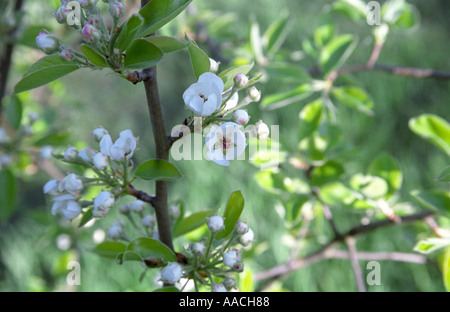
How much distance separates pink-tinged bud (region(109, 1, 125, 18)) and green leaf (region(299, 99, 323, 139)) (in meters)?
0.62

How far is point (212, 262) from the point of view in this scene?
0.67 metres

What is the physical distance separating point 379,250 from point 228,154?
1576mm

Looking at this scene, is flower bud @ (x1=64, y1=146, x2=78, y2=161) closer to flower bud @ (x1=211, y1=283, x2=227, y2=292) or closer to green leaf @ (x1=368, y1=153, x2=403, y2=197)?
flower bud @ (x1=211, y1=283, x2=227, y2=292)

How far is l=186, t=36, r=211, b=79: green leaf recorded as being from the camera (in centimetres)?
56

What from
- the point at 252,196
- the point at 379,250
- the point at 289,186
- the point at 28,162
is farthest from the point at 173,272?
the point at 252,196

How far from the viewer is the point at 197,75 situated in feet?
1.95

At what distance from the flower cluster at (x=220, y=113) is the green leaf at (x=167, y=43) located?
5 centimetres

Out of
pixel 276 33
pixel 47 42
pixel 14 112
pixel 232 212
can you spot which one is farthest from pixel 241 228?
pixel 14 112

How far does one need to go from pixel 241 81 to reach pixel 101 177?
258mm

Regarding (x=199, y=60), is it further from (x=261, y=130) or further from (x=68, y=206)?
(x=68, y=206)

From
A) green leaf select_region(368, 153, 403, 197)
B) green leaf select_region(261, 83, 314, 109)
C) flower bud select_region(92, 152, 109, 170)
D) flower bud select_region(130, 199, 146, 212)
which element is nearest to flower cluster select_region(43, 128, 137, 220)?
flower bud select_region(92, 152, 109, 170)

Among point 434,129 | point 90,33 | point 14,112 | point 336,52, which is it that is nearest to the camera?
point 90,33

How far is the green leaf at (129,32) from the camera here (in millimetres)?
505

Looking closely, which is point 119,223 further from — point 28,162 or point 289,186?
point 28,162
